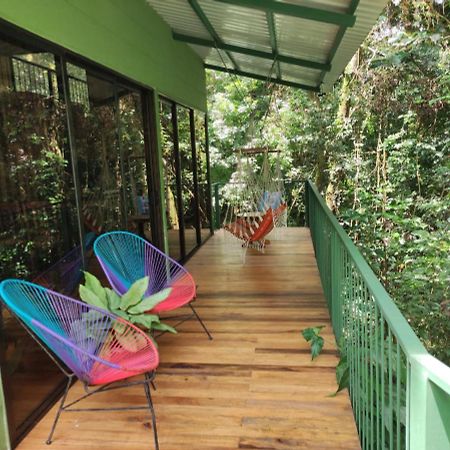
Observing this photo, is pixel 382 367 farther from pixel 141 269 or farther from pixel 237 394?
pixel 141 269

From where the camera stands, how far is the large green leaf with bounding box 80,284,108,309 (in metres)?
2.33

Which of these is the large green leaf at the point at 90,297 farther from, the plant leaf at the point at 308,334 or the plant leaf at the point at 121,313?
the plant leaf at the point at 308,334

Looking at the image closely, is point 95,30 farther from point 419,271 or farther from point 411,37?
point 411,37

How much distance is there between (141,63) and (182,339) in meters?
2.44

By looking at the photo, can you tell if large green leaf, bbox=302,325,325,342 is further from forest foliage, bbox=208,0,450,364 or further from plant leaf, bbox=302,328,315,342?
forest foliage, bbox=208,0,450,364

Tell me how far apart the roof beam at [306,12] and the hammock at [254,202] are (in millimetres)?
2352

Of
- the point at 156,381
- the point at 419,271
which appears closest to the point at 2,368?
the point at 156,381

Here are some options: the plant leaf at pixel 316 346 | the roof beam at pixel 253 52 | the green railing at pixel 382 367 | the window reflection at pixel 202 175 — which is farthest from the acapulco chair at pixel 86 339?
the window reflection at pixel 202 175

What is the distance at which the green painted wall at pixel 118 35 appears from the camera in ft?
7.49

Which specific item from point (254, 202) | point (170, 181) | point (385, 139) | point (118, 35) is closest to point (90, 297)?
point (118, 35)

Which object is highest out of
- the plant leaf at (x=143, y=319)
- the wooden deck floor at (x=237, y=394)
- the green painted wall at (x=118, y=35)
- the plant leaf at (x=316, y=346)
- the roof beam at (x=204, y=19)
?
the roof beam at (x=204, y=19)

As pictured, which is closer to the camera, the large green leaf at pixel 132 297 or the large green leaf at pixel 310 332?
the large green leaf at pixel 132 297

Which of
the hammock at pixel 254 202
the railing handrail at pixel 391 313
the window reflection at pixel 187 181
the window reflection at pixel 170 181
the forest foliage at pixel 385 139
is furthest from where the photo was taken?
the forest foliage at pixel 385 139

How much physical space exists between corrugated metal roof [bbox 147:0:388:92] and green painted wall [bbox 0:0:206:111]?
278mm
